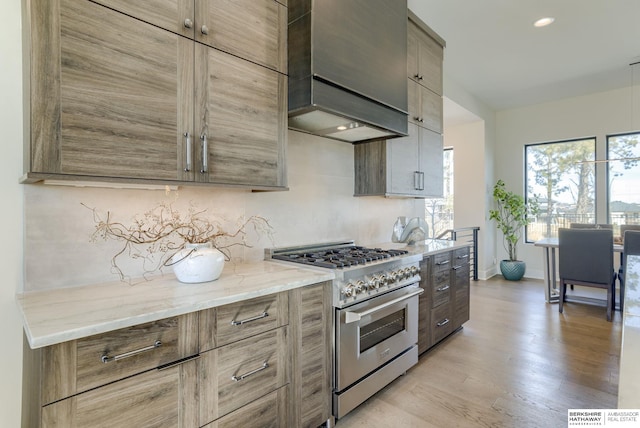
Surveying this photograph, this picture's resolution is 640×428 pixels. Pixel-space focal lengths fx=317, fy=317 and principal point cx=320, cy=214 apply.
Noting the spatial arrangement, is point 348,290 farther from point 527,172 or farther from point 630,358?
point 527,172

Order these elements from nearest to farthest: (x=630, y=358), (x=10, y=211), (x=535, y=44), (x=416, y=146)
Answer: (x=630, y=358), (x=10, y=211), (x=416, y=146), (x=535, y=44)

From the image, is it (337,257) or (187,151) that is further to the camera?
(337,257)

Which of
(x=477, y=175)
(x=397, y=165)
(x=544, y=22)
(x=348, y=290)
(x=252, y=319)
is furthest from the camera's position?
(x=477, y=175)

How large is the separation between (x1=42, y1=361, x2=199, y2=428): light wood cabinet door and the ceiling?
3.34 m

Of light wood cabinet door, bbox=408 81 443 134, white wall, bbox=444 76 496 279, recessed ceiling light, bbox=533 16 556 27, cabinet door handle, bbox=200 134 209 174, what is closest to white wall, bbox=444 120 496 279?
white wall, bbox=444 76 496 279

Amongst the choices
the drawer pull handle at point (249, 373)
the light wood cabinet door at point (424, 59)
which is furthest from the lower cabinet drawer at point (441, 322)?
the light wood cabinet door at point (424, 59)

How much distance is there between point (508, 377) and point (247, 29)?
2912mm

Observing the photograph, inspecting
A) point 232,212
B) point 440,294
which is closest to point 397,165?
point 440,294

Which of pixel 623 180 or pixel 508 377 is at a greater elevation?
pixel 623 180

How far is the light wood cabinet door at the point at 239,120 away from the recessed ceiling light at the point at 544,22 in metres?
2.94

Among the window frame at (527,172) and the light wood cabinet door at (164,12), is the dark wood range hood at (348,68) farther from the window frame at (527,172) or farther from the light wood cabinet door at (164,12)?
the window frame at (527,172)

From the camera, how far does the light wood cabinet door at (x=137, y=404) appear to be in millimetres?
953

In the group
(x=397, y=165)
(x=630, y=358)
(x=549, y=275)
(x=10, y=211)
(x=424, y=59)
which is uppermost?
(x=424, y=59)

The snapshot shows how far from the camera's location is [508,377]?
7.74ft
